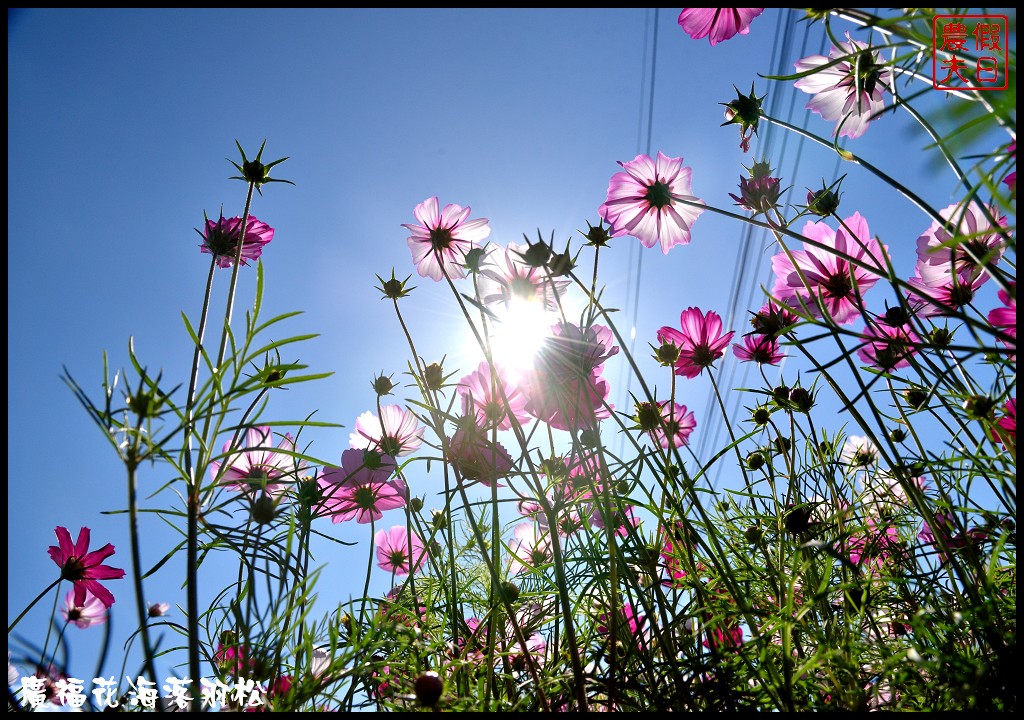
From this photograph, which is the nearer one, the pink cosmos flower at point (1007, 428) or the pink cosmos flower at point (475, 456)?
the pink cosmos flower at point (1007, 428)

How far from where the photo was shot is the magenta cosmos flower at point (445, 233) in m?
0.84

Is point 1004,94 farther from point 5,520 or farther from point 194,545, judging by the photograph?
point 5,520

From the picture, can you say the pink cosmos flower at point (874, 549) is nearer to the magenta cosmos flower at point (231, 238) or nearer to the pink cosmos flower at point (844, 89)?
the pink cosmos flower at point (844, 89)

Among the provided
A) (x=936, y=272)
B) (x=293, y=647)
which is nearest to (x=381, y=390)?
(x=293, y=647)

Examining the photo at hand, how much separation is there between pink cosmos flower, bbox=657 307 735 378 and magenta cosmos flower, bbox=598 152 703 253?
11 cm

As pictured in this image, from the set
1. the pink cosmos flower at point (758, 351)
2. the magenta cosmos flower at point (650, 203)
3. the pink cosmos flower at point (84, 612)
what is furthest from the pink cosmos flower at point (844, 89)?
the pink cosmos flower at point (84, 612)

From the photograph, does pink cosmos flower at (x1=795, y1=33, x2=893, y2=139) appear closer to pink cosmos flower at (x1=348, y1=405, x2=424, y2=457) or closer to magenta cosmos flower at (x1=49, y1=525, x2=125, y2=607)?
pink cosmos flower at (x1=348, y1=405, x2=424, y2=457)

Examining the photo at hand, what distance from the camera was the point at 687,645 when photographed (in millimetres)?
461

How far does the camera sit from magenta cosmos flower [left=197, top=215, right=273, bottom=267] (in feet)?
2.37

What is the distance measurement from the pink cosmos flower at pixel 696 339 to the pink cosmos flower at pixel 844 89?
0.89ft

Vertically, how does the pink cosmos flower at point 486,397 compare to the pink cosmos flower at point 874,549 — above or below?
above

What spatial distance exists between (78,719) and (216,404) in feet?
0.68

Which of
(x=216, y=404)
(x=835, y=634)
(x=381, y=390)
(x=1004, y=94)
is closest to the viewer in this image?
(x=1004, y=94)

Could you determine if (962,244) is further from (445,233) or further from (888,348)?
(445,233)
